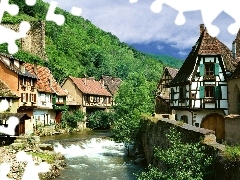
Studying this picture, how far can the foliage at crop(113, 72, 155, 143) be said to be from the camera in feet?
99.3

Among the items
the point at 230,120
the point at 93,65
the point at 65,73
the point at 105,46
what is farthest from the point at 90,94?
the point at 105,46

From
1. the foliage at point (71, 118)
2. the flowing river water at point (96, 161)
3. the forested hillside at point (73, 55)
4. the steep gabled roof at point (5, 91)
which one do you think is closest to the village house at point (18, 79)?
the steep gabled roof at point (5, 91)

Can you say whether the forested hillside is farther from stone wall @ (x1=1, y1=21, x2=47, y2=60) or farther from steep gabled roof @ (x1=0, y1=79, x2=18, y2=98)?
steep gabled roof @ (x1=0, y1=79, x2=18, y2=98)

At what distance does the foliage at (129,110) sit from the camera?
30281 millimetres

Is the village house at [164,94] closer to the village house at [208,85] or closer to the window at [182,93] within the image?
the window at [182,93]

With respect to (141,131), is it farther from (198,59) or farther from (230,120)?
(230,120)

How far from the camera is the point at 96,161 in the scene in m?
27.9

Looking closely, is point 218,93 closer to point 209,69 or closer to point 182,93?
point 209,69

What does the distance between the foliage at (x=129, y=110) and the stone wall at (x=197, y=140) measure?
346 cm

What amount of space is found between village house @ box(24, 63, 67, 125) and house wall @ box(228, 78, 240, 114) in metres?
23.4

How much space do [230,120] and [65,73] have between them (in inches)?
1901

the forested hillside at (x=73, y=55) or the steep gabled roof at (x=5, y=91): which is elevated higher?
the forested hillside at (x=73, y=55)

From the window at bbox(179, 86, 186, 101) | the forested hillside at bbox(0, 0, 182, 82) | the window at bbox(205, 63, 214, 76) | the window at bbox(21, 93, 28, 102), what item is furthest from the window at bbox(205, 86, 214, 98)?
the forested hillside at bbox(0, 0, 182, 82)

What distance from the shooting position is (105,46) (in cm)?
10744
